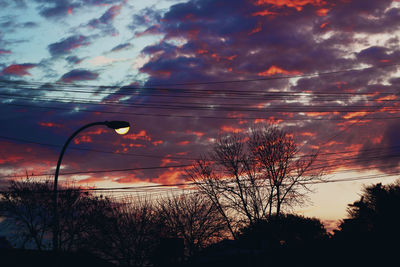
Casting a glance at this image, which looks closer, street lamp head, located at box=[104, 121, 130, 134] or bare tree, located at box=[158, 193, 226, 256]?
street lamp head, located at box=[104, 121, 130, 134]

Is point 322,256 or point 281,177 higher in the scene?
point 281,177

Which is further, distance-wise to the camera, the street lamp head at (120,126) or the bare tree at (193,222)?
the bare tree at (193,222)

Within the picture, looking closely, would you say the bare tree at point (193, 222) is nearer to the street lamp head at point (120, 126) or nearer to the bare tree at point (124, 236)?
the bare tree at point (124, 236)

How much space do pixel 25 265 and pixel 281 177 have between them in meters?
25.6

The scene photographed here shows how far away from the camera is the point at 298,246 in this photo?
28.8 meters

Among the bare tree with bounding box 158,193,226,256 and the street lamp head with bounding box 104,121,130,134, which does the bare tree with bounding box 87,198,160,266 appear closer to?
the bare tree with bounding box 158,193,226,256

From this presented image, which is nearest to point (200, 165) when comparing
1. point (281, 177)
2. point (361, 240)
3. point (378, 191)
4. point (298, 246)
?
point (281, 177)

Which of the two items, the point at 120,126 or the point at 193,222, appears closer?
the point at 120,126

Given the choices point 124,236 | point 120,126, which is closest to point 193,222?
point 124,236

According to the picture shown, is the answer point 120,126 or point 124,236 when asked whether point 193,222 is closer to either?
point 124,236

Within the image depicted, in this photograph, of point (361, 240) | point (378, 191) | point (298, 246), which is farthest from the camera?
point (378, 191)

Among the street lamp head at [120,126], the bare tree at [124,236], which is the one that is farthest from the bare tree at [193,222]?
the street lamp head at [120,126]

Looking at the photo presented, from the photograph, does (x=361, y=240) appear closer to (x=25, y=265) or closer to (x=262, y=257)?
(x=262, y=257)

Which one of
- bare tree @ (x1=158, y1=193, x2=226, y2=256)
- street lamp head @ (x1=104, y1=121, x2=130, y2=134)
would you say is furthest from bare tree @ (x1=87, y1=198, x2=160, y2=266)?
street lamp head @ (x1=104, y1=121, x2=130, y2=134)
